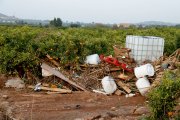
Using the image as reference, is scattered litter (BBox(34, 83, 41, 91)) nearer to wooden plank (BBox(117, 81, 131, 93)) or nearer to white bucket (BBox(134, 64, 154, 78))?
wooden plank (BBox(117, 81, 131, 93))

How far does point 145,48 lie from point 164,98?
4.49 metres

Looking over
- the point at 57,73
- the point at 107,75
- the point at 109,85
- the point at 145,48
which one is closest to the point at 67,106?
the point at 109,85

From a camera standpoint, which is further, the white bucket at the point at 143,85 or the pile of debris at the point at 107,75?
the pile of debris at the point at 107,75

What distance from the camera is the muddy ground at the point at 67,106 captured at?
7.46 meters

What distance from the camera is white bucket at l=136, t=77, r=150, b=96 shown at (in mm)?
9120

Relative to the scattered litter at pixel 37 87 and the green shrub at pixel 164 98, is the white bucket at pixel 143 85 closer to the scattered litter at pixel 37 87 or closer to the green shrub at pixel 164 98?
the green shrub at pixel 164 98

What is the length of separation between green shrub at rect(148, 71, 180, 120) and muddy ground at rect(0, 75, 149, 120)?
0.85 meters

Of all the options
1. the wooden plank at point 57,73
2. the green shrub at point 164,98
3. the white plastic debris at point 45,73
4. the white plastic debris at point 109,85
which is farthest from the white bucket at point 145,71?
the green shrub at point 164,98

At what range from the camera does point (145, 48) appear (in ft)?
34.9

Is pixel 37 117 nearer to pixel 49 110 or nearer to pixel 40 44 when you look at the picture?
pixel 49 110

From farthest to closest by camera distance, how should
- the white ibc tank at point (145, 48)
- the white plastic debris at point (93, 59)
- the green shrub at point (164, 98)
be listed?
the white ibc tank at point (145, 48) < the white plastic debris at point (93, 59) < the green shrub at point (164, 98)

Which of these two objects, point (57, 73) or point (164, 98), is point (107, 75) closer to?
point (57, 73)

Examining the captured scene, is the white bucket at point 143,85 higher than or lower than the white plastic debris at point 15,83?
higher

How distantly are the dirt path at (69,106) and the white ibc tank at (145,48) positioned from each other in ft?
6.42
